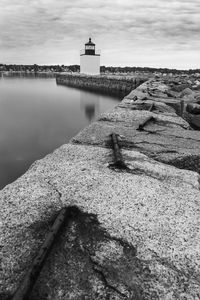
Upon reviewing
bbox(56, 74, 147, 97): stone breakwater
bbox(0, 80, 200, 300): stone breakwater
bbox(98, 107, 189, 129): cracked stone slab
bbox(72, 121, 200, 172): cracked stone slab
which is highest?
bbox(98, 107, 189, 129): cracked stone slab

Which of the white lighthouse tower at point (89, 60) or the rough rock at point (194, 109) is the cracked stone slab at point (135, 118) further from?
the white lighthouse tower at point (89, 60)

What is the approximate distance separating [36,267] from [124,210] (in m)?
0.70

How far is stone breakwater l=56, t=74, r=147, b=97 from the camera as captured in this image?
80.3ft

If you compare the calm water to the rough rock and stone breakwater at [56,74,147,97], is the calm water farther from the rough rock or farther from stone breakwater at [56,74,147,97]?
stone breakwater at [56,74,147,97]

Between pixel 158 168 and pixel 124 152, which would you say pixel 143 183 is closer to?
pixel 158 168

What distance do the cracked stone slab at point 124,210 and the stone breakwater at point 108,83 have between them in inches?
827

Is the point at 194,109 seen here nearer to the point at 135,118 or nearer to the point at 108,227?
the point at 135,118

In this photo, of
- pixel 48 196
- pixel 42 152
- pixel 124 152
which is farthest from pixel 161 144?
pixel 42 152

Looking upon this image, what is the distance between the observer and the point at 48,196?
2.02 meters

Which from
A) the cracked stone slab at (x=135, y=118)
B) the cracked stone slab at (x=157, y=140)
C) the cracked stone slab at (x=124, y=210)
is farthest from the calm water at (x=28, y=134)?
the cracked stone slab at (x=124, y=210)

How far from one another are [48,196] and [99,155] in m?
0.98

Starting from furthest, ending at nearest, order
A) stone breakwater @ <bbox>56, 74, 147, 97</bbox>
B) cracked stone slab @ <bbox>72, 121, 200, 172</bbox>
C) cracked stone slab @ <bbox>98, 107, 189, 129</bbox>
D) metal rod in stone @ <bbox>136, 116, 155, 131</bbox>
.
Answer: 1. stone breakwater @ <bbox>56, 74, 147, 97</bbox>
2. cracked stone slab @ <bbox>98, 107, 189, 129</bbox>
3. metal rod in stone @ <bbox>136, 116, 155, 131</bbox>
4. cracked stone slab @ <bbox>72, 121, 200, 172</bbox>

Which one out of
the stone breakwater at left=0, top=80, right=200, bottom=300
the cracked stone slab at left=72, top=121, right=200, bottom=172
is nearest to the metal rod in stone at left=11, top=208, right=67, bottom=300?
the stone breakwater at left=0, top=80, right=200, bottom=300

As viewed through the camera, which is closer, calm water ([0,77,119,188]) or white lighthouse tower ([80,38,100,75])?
calm water ([0,77,119,188])
